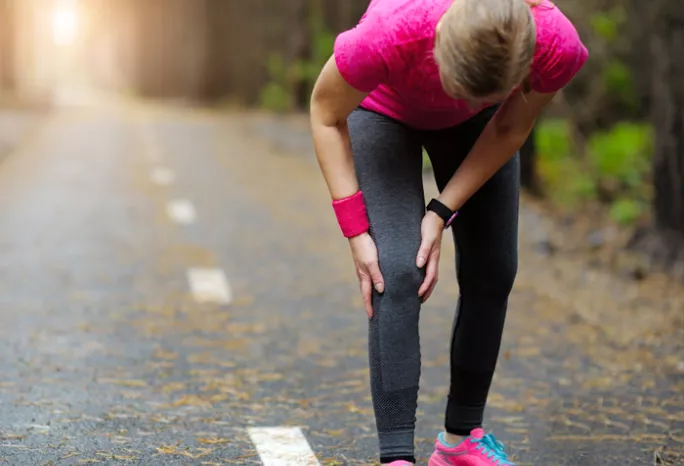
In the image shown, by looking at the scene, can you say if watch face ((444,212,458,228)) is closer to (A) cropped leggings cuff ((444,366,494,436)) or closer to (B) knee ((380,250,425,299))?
(B) knee ((380,250,425,299))

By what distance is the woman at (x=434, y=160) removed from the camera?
288 cm

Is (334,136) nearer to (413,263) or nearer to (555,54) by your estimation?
(413,263)

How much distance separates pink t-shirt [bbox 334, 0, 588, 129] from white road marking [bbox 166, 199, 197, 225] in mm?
7478

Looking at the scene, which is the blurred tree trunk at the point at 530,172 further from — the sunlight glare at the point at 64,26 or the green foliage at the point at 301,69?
the sunlight glare at the point at 64,26

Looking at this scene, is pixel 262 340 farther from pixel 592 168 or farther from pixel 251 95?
pixel 251 95

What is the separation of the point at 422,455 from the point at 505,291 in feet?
2.54

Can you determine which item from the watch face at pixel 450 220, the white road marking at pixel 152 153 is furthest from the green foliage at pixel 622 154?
the watch face at pixel 450 220

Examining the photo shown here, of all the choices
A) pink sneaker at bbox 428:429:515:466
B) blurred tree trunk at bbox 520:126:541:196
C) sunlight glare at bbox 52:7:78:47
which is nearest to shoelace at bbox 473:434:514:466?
pink sneaker at bbox 428:429:515:466

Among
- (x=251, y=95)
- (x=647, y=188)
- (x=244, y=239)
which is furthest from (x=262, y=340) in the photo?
(x=251, y=95)

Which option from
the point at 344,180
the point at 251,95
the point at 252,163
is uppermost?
the point at 344,180

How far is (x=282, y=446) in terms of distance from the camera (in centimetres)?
414

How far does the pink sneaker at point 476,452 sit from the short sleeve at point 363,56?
1.21 m

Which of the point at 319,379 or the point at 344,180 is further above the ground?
the point at 344,180

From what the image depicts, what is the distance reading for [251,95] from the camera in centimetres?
3697
